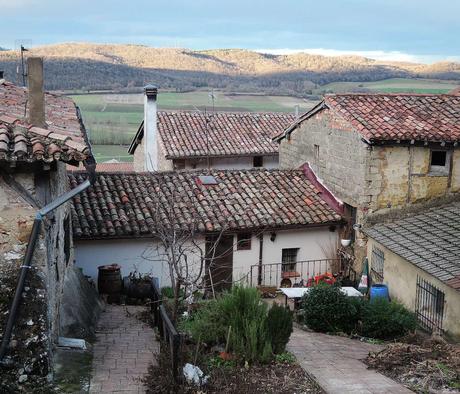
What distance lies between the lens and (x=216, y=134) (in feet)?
90.9

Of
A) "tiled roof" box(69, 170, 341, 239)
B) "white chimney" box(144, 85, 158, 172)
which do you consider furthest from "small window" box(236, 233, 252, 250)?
"white chimney" box(144, 85, 158, 172)

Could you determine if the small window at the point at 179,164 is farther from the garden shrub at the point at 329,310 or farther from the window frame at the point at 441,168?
the garden shrub at the point at 329,310

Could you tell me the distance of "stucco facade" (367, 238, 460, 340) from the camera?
40.1 ft

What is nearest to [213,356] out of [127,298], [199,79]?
[127,298]

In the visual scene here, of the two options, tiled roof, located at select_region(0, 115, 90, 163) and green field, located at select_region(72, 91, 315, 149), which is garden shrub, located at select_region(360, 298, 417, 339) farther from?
green field, located at select_region(72, 91, 315, 149)

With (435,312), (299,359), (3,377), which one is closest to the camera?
(3,377)

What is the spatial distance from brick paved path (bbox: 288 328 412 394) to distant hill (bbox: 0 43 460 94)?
4174 centimetres

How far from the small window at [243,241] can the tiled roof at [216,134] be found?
9.24 m

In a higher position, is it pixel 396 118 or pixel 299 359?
pixel 396 118

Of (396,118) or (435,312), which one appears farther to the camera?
(396,118)

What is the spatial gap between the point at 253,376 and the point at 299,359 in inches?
62.4

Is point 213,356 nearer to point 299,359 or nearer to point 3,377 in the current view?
point 299,359

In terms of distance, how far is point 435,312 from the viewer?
516 inches

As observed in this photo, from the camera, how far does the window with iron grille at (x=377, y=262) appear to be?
15789 millimetres
